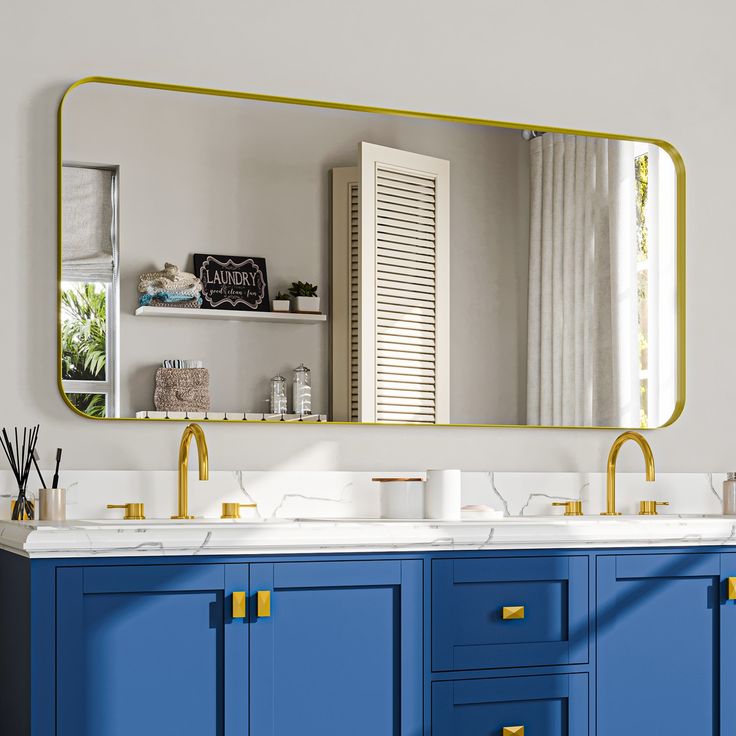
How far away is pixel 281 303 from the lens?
2.64m

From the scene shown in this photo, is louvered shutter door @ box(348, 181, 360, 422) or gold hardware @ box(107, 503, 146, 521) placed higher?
louvered shutter door @ box(348, 181, 360, 422)

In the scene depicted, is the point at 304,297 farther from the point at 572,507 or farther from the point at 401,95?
the point at 572,507

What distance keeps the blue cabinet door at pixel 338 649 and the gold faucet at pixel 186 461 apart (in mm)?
447

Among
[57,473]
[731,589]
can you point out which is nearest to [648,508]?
[731,589]

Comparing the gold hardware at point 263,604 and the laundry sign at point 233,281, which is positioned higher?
the laundry sign at point 233,281

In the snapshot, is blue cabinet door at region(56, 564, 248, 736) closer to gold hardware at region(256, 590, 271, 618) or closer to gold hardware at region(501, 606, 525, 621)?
gold hardware at region(256, 590, 271, 618)

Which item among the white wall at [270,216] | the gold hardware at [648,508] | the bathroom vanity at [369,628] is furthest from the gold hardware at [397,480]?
the gold hardware at [648,508]

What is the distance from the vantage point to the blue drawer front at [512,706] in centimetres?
217

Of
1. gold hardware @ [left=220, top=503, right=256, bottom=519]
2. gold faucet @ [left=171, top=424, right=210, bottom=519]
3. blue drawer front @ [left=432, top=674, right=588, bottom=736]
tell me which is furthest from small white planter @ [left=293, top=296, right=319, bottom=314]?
blue drawer front @ [left=432, top=674, right=588, bottom=736]

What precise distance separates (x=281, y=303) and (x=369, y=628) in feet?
2.84

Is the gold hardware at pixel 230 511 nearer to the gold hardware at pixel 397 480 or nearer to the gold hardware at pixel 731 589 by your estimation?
the gold hardware at pixel 397 480

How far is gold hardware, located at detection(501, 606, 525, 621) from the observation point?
2217 millimetres

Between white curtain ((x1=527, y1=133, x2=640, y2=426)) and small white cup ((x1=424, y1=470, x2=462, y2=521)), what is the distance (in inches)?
18.3

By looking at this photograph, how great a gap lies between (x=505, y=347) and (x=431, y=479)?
1.73ft
